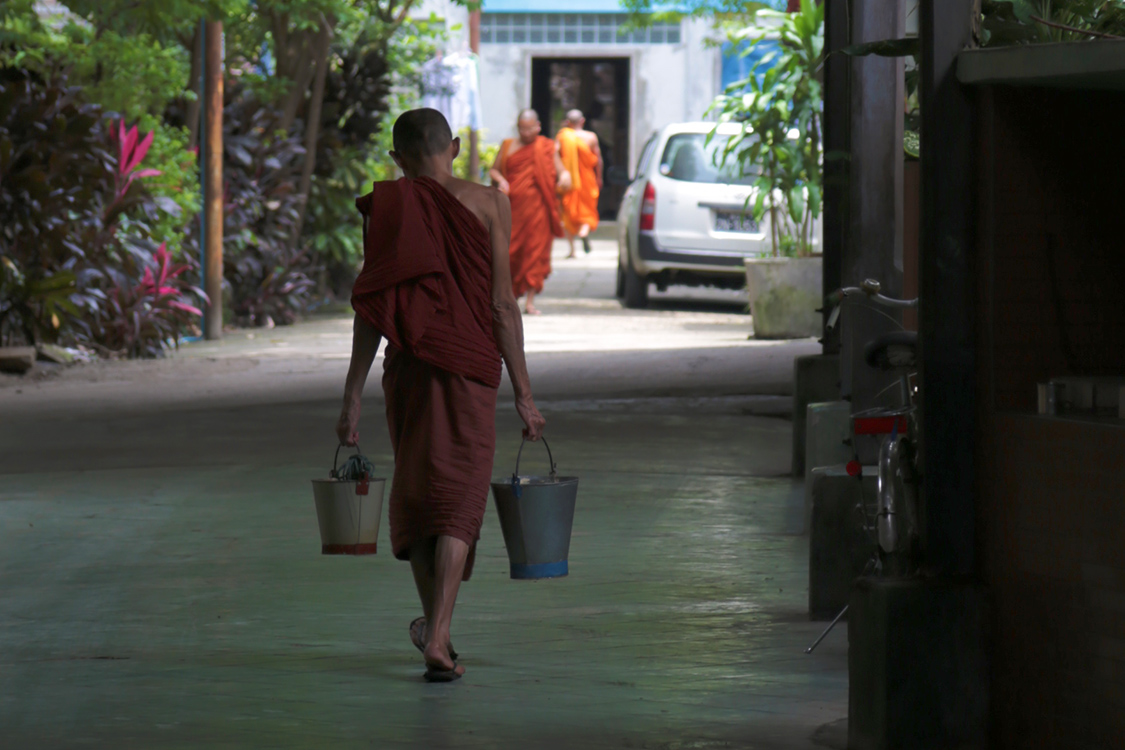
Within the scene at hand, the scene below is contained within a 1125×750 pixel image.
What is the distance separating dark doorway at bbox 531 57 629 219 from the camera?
3956cm

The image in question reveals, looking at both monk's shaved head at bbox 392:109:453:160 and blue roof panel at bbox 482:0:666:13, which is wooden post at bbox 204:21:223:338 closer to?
monk's shaved head at bbox 392:109:453:160

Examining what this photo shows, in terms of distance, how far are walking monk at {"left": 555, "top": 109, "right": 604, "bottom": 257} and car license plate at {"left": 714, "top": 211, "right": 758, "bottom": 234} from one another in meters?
6.96

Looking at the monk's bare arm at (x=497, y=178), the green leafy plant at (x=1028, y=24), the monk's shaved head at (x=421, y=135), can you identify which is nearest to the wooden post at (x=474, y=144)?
the monk's bare arm at (x=497, y=178)

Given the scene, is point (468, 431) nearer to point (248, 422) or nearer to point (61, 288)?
point (248, 422)

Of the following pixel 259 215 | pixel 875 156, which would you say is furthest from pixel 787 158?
pixel 875 156

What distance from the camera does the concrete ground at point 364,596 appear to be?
188 inches

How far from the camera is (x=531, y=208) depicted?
20.3 metres

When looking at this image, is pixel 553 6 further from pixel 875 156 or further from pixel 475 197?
pixel 475 197

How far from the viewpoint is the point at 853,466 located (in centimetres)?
551

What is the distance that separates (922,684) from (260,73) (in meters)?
17.1

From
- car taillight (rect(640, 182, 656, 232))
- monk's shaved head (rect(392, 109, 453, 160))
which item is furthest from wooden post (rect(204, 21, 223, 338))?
monk's shaved head (rect(392, 109, 453, 160))

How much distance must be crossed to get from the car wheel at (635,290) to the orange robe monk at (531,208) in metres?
0.93

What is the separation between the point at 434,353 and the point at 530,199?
15.1m

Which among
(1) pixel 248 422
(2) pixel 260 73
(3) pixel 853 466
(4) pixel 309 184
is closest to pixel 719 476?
(1) pixel 248 422
